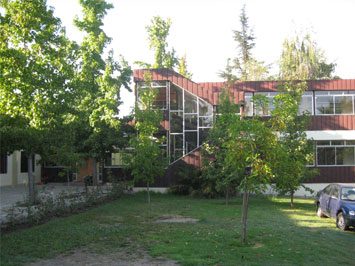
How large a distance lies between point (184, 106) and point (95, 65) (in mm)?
6597

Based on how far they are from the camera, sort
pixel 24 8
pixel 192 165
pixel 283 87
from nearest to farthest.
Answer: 1. pixel 24 8
2. pixel 283 87
3. pixel 192 165

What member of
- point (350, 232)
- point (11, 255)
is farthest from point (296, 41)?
point (11, 255)

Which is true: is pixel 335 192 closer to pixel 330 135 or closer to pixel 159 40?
pixel 330 135

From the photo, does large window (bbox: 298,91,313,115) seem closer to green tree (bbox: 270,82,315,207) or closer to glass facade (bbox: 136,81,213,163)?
glass facade (bbox: 136,81,213,163)

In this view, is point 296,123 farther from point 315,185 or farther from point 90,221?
point 90,221

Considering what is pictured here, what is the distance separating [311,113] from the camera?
96.4 feet

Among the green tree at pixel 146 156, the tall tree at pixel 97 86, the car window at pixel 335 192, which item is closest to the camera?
the car window at pixel 335 192

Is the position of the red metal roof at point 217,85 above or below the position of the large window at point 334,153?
above

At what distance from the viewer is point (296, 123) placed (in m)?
21.4

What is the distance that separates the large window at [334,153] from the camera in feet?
97.1

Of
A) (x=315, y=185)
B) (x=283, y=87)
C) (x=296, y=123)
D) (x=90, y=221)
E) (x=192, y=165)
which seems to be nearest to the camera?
(x=90, y=221)

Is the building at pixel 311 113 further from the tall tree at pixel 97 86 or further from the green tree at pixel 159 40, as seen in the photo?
the green tree at pixel 159 40

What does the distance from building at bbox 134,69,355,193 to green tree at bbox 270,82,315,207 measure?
5.94 meters

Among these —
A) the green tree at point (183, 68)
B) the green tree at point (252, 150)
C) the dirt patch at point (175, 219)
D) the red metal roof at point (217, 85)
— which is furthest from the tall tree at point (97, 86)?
the green tree at point (183, 68)
